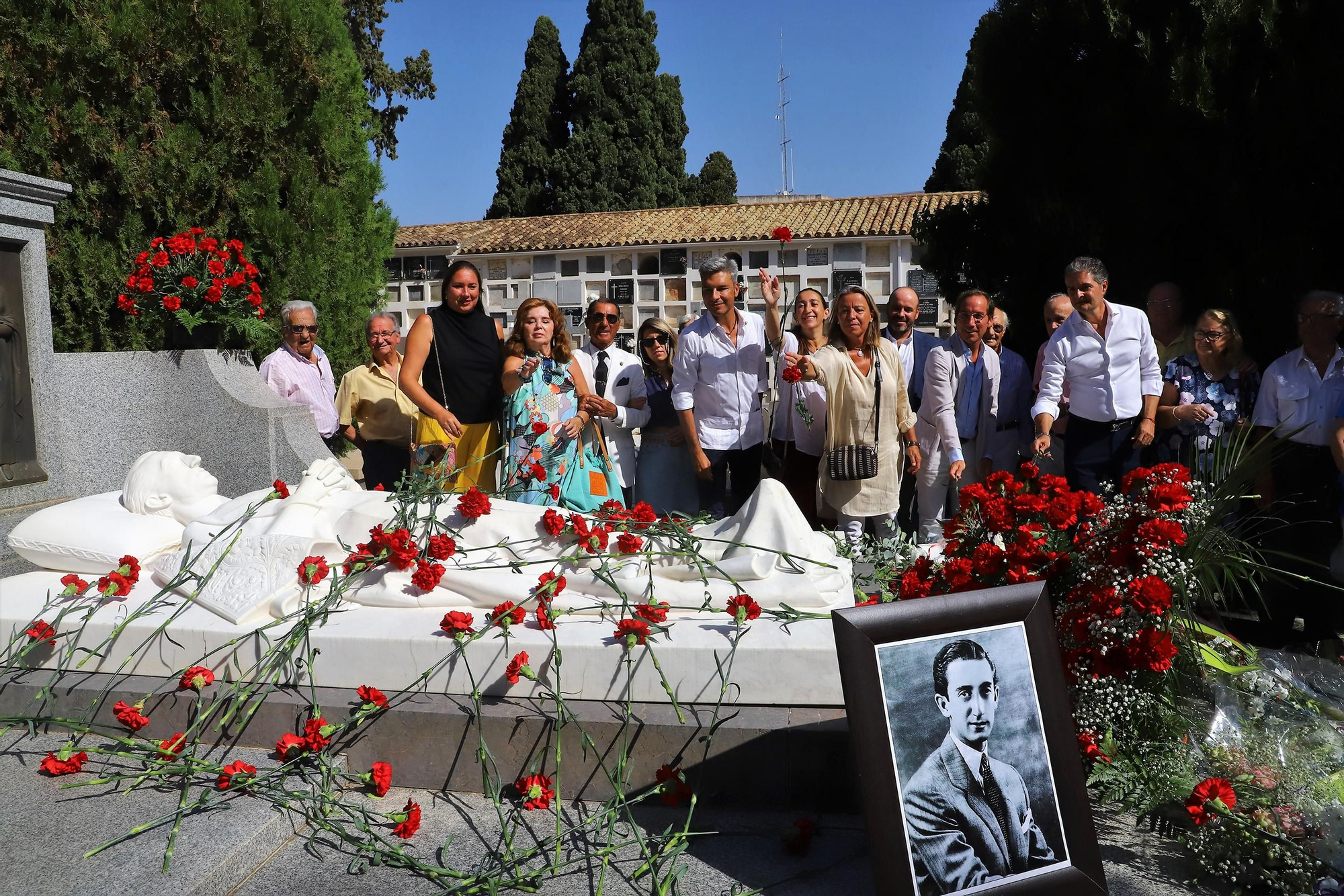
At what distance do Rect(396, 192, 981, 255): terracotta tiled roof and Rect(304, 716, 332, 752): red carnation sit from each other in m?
17.7

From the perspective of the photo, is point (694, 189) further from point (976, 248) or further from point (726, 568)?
point (726, 568)

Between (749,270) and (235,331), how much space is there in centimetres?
A: 1505

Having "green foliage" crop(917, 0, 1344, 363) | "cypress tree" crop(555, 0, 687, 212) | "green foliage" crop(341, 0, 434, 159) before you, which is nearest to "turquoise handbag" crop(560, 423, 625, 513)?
"green foliage" crop(917, 0, 1344, 363)

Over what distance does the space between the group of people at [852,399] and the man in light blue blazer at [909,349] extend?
0.04 feet

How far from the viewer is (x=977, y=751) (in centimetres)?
211

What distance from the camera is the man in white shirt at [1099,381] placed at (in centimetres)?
430

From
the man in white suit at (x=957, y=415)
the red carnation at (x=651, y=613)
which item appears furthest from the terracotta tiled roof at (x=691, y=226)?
the red carnation at (x=651, y=613)

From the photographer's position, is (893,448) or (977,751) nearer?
(977,751)

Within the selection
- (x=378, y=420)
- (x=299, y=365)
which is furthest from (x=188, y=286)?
(x=378, y=420)

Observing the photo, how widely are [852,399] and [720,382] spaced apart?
611 millimetres

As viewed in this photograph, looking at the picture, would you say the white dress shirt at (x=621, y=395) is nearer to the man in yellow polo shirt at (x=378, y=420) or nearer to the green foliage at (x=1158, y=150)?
the man in yellow polo shirt at (x=378, y=420)

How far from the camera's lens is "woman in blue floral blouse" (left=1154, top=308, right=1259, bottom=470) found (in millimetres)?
4219

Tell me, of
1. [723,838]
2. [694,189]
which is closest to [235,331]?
[723,838]

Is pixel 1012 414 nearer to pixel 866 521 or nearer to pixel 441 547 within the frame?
pixel 866 521
